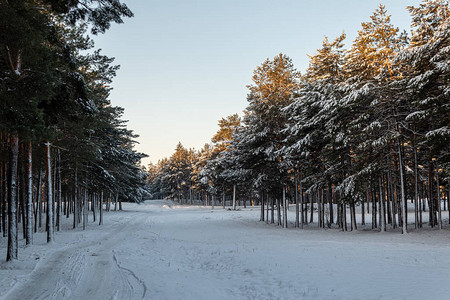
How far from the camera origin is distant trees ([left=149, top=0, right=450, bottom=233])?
1498cm

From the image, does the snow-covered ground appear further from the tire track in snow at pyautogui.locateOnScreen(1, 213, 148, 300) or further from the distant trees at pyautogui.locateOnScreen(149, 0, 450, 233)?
the distant trees at pyautogui.locateOnScreen(149, 0, 450, 233)

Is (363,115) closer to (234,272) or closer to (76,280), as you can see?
(234,272)

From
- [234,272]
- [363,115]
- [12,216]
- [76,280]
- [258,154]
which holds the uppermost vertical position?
[363,115]

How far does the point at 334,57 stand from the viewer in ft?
71.5

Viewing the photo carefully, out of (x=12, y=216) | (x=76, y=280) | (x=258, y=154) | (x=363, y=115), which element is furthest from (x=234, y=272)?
(x=258, y=154)

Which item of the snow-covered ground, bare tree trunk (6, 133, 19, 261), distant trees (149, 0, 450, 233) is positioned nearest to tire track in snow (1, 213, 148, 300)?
the snow-covered ground

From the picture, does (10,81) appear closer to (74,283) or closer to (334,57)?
(74,283)

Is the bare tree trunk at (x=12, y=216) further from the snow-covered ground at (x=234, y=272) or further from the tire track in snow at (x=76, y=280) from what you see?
the tire track in snow at (x=76, y=280)

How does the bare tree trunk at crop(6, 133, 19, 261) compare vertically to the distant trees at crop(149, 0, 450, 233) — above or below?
below

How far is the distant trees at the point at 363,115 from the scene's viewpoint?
14984mm

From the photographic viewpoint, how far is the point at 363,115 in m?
17.3

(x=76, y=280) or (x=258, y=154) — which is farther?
(x=258, y=154)

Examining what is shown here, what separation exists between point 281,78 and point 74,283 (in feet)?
71.0

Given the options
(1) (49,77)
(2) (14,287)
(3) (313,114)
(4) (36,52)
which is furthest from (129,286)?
(3) (313,114)
